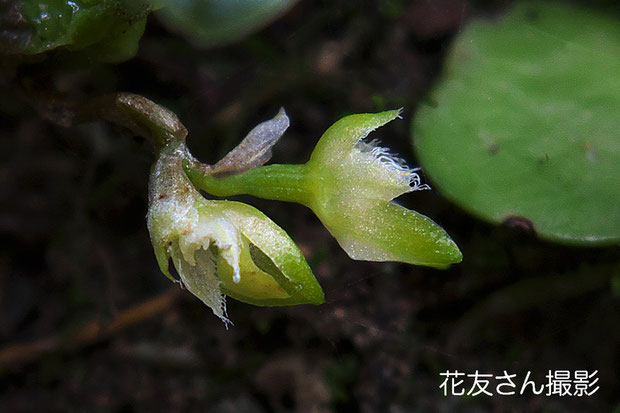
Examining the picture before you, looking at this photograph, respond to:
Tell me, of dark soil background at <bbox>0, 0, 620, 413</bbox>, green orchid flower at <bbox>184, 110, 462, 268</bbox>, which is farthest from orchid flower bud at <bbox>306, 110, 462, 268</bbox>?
dark soil background at <bbox>0, 0, 620, 413</bbox>

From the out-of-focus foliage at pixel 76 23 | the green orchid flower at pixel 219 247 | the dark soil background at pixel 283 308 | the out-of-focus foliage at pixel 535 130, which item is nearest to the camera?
the green orchid flower at pixel 219 247

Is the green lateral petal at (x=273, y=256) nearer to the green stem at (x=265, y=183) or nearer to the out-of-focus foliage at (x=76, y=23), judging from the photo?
the green stem at (x=265, y=183)

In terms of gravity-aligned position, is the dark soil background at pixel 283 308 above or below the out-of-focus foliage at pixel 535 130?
below

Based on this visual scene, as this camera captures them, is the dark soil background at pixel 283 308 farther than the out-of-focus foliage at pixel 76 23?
Yes

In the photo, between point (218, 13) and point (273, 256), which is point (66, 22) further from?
point (273, 256)

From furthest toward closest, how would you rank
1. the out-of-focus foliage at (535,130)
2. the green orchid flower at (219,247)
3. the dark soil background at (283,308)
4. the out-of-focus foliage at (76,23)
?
the dark soil background at (283,308)
the out-of-focus foliage at (535,130)
the out-of-focus foliage at (76,23)
the green orchid flower at (219,247)

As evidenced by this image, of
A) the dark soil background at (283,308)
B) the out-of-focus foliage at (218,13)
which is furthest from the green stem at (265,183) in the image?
the dark soil background at (283,308)

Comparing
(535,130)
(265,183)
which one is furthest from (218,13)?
(535,130)
